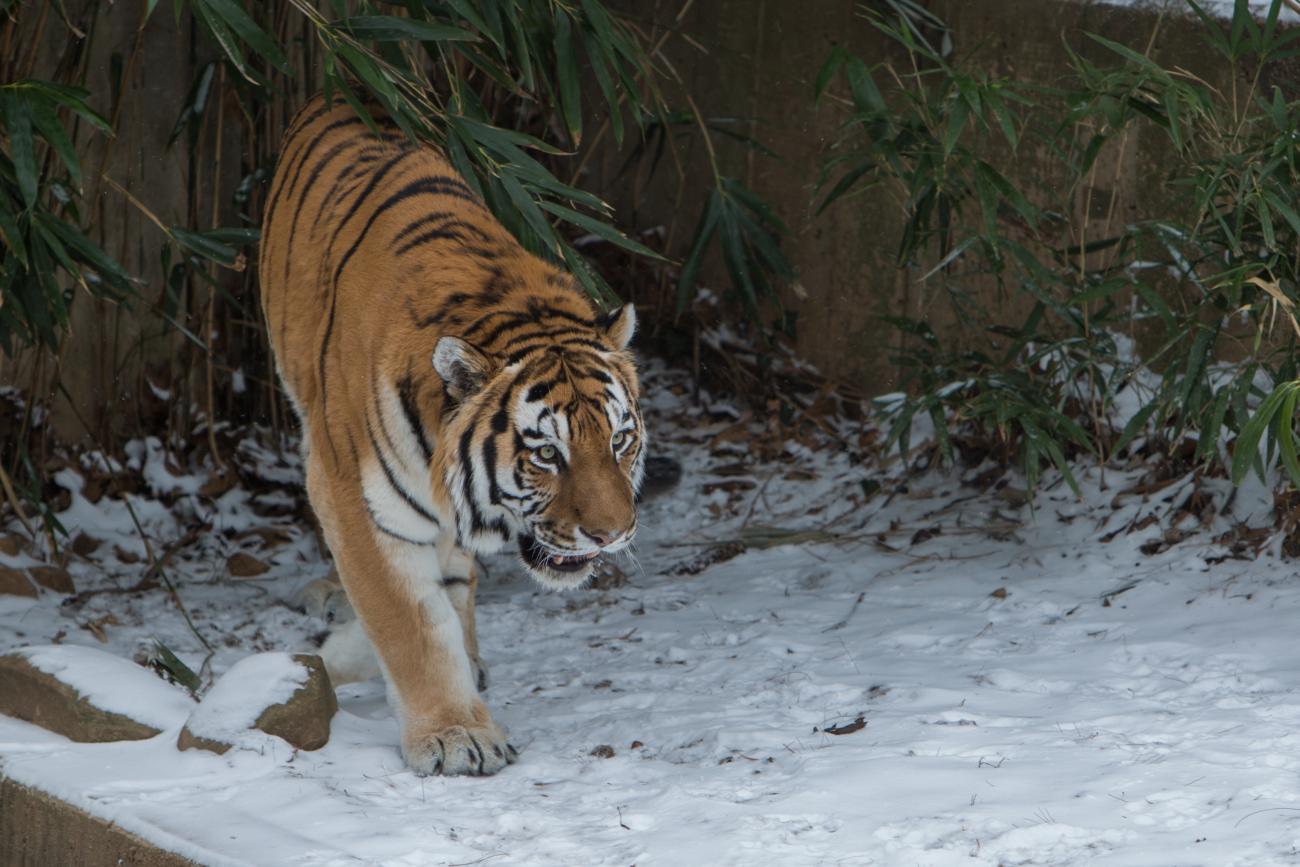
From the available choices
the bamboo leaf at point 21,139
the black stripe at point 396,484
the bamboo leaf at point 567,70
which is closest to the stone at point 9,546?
the bamboo leaf at point 21,139

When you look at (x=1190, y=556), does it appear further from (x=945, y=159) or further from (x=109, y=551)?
(x=109, y=551)

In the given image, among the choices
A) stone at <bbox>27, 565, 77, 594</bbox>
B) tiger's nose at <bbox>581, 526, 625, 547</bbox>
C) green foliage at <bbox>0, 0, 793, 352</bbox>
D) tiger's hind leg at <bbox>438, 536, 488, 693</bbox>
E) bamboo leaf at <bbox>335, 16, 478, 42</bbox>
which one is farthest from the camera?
stone at <bbox>27, 565, 77, 594</bbox>

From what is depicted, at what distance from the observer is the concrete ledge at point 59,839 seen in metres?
2.71

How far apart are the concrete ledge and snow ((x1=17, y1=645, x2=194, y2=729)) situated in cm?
24

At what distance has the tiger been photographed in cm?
305

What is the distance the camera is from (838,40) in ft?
16.8

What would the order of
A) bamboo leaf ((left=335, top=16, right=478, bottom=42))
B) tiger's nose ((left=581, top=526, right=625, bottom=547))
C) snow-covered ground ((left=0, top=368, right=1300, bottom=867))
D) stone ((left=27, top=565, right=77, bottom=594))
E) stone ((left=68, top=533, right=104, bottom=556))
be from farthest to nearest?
stone ((left=68, top=533, right=104, bottom=556))
stone ((left=27, top=565, right=77, bottom=594))
bamboo leaf ((left=335, top=16, right=478, bottom=42))
tiger's nose ((left=581, top=526, right=625, bottom=547))
snow-covered ground ((left=0, top=368, right=1300, bottom=867))

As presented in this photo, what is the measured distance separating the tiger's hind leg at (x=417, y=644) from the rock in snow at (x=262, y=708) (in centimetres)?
17

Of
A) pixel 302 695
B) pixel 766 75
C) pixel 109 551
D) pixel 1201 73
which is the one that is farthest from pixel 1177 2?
pixel 109 551

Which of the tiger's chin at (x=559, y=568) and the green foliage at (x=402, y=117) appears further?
the green foliage at (x=402, y=117)

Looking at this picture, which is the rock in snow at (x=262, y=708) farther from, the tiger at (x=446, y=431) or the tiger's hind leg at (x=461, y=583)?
the tiger's hind leg at (x=461, y=583)

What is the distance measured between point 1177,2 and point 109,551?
3509mm

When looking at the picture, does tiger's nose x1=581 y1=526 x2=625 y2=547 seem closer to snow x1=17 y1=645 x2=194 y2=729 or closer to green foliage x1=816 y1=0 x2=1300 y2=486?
snow x1=17 y1=645 x2=194 y2=729

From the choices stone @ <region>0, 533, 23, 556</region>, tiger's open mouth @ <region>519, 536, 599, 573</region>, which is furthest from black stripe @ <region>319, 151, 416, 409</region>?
stone @ <region>0, 533, 23, 556</region>
